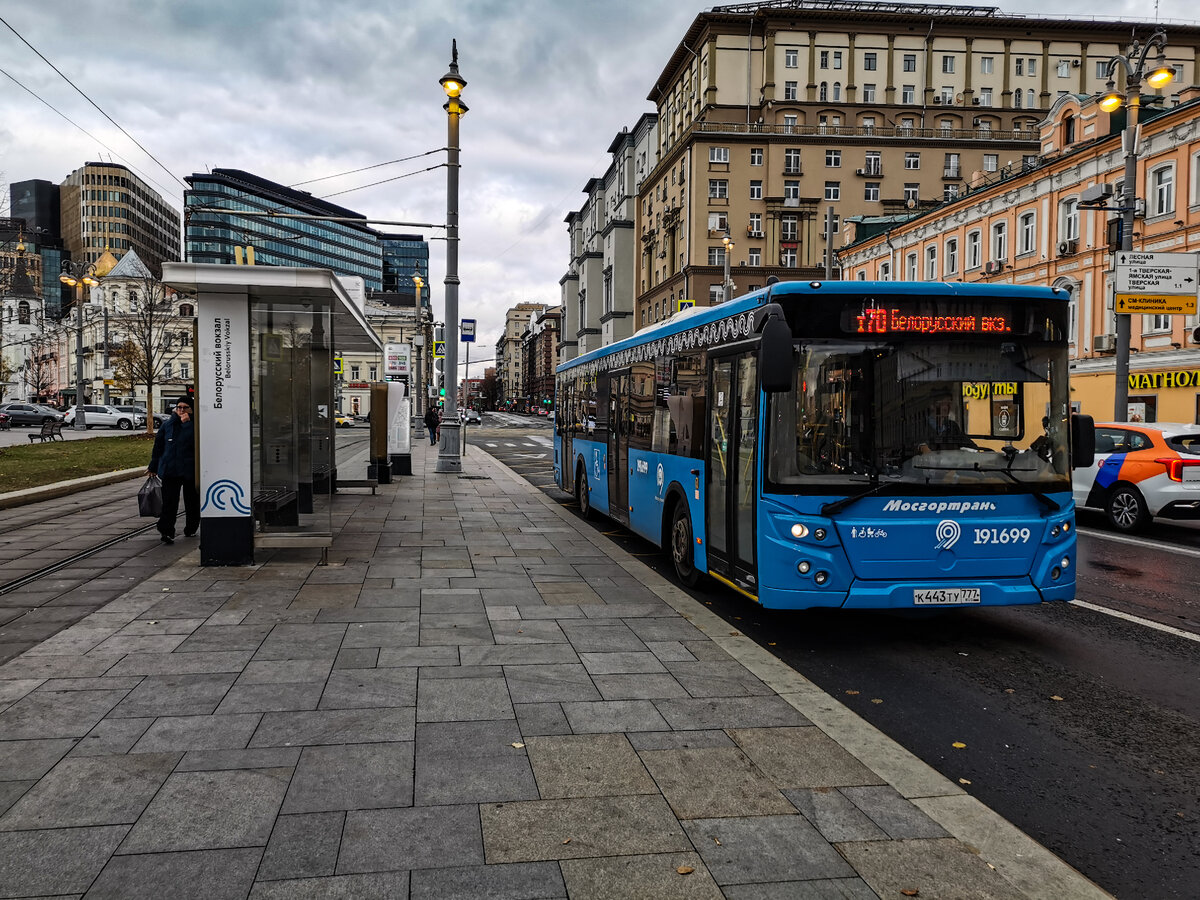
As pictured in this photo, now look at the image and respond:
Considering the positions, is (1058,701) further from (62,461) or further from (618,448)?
(62,461)

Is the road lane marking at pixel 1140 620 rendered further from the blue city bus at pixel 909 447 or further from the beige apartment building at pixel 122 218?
the beige apartment building at pixel 122 218

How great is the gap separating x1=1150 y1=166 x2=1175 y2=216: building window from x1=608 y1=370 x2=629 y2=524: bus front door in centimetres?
2556

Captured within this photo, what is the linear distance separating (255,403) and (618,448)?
4523mm

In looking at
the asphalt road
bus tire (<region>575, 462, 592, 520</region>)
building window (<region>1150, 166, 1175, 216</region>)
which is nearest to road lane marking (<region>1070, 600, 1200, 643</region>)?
the asphalt road

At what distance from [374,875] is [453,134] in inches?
793

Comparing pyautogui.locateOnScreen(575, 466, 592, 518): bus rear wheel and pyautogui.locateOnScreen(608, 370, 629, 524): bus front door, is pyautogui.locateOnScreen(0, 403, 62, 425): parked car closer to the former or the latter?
pyautogui.locateOnScreen(575, 466, 592, 518): bus rear wheel

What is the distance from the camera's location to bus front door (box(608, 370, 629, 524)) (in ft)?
36.6

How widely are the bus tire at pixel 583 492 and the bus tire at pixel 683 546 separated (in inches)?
189

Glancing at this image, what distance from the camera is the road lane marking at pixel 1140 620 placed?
691 centimetres

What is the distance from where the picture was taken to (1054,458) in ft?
20.8

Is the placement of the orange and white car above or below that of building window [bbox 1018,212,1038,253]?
below

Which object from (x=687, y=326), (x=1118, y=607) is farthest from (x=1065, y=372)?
(x=687, y=326)

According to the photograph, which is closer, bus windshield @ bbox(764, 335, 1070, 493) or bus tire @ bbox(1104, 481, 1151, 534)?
bus windshield @ bbox(764, 335, 1070, 493)

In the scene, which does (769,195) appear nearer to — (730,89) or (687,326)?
(730,89)
